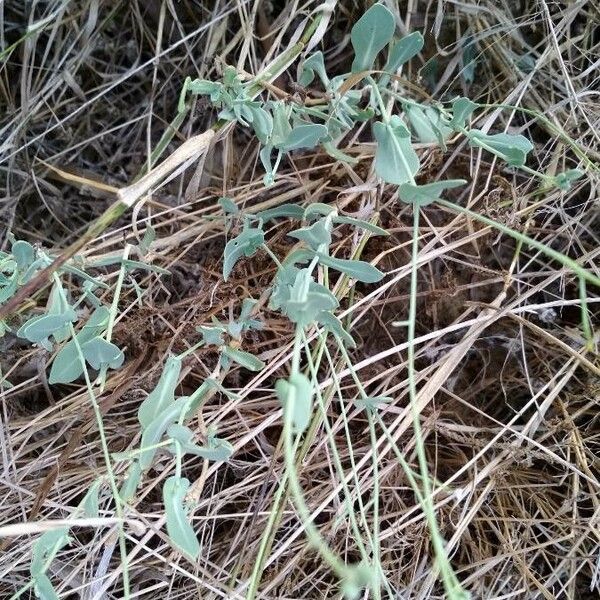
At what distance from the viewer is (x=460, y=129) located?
0.79 meters

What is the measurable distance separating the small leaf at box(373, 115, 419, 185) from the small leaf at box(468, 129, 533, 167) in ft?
0.31

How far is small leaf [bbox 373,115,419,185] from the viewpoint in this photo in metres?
0.71

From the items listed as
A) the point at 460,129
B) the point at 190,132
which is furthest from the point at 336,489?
the point at 190,132

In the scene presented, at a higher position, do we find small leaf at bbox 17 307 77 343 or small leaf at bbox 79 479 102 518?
small leaf at bbox 17 307 77 343

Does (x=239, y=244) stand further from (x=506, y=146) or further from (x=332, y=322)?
(x=506, y=146)

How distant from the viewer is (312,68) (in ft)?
2.82

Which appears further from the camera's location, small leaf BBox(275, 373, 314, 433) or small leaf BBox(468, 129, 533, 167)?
small leaf BBox(468, 129, 533, 167)

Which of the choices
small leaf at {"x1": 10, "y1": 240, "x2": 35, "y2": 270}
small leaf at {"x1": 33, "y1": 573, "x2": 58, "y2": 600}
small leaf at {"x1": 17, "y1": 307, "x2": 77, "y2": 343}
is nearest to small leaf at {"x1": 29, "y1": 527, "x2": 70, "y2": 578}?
small leaf at {"x1": 33, "y1": 573, "x2": 58, "y2": 600}

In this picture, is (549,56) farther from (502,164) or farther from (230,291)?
(230,291)

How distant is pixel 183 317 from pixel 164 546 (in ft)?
1.11

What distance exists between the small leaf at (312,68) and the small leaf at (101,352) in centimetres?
43

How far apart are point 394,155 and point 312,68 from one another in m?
0.22

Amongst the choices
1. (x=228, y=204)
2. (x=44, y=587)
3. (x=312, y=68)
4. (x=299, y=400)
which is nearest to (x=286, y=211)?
(x=228, y=204)

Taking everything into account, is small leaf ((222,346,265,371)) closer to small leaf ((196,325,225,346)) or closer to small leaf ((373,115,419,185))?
small leaf ((196,325,225,346))
